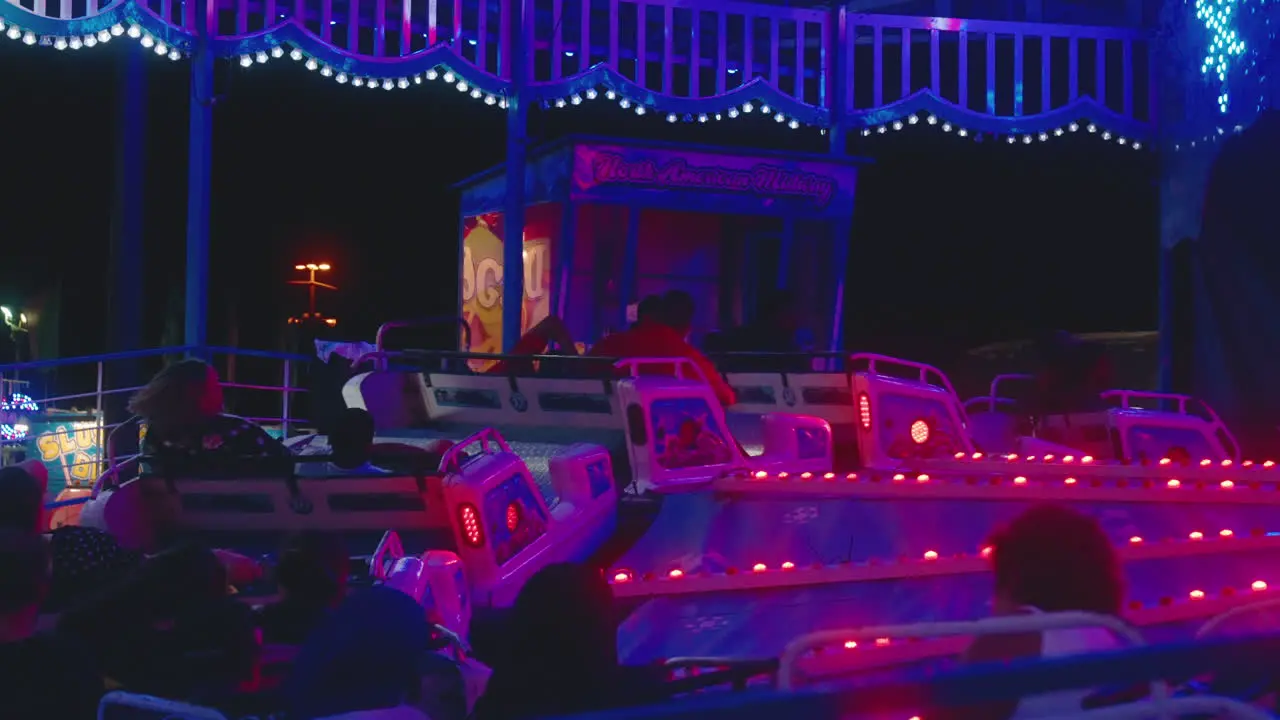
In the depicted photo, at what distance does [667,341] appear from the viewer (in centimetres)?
782

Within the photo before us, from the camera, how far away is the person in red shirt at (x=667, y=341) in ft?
25.5

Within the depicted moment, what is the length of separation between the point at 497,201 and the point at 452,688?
9141 millimetres

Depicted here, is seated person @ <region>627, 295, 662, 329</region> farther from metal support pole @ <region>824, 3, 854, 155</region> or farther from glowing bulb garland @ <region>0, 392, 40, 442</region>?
metal support pole @ <region>824, 3, 854, 155</region>

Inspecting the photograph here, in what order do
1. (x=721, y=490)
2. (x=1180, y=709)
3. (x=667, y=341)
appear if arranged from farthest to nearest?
1. (x=667, y=341)
2. (x=721, y=490)
3. (x=1180, y=709)

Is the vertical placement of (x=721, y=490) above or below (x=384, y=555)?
above

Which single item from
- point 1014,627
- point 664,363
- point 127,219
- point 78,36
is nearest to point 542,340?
point 664,363

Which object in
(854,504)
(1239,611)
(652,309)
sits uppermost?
(652,309)

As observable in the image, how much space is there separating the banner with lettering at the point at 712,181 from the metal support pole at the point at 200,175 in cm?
307

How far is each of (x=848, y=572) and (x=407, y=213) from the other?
40.7ft

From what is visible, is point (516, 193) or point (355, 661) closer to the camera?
point (355, 661)

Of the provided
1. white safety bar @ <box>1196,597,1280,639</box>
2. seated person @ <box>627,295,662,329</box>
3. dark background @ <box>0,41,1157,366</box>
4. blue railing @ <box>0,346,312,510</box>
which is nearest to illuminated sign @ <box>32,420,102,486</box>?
blue railing @ <box>0,346,312,510</box>

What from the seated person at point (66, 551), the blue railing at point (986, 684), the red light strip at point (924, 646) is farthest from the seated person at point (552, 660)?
the seated person at point (66, 551)

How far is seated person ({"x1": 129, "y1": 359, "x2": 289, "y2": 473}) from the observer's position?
581 centimetres

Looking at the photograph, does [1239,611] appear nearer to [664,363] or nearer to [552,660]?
[552,660]
